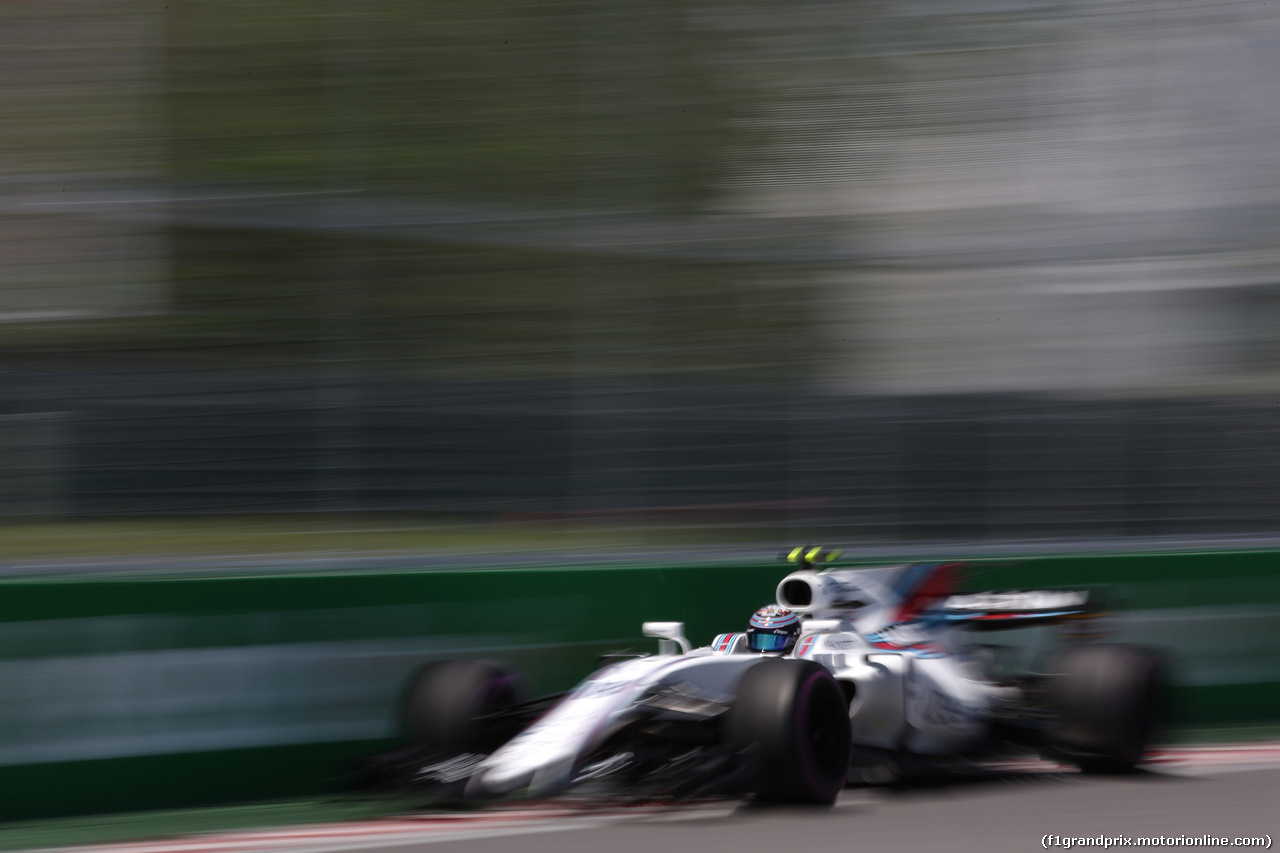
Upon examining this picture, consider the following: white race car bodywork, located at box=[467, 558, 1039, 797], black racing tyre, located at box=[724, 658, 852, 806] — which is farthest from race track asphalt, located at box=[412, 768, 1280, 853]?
white race car bodywork, located at box=[467, 558, 1039, 797]

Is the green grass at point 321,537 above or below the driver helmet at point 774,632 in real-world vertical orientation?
above

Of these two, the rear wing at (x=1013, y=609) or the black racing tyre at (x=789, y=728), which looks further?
the rear wing at (x=1013, y=609)

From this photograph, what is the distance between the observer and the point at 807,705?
649 centimetres

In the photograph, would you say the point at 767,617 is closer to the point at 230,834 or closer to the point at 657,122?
the point at 230,834

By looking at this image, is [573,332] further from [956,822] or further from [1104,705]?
[956,822]

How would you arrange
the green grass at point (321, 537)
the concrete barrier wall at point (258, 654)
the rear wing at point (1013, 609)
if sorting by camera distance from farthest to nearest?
the rear wing at point (1013, 609), the green grass at point (321, 537), the concrete barrier wall at point (258, 654)

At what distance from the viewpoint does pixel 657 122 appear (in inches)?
355

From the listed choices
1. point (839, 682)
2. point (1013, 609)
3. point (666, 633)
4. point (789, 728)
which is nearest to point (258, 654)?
point (666, 633)

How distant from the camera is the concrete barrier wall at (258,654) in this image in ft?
21.9

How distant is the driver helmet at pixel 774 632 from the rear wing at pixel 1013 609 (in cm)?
97

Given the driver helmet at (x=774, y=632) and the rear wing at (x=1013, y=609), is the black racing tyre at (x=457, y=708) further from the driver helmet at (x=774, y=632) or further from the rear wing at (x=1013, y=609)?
the rear wing at (x=1013, y=609)

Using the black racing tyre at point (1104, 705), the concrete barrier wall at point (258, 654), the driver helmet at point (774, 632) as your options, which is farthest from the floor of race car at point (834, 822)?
the driver helmet at point (774, 632)

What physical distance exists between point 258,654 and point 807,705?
2.41m

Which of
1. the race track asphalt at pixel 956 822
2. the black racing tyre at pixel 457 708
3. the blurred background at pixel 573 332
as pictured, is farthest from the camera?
the blurred background at pixel 573 332
